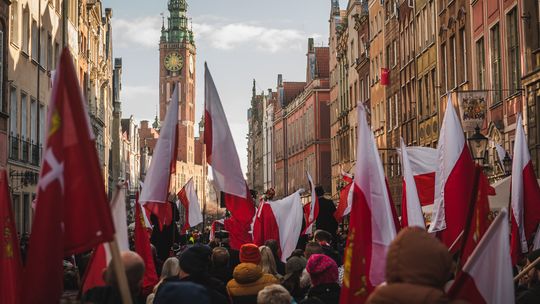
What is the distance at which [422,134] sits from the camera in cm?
4066

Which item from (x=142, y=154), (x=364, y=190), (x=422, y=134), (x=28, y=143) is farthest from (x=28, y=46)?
(x=142, y=154)

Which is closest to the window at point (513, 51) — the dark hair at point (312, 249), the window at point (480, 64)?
the window at point (480, 64)

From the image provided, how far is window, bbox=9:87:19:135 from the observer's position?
109 ft

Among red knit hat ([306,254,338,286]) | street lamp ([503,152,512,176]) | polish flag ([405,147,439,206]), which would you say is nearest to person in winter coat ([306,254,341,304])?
red knit hat ([306,254,338,286])

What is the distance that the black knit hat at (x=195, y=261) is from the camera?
8.77 meters

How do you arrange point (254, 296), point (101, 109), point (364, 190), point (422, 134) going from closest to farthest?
point (364, 190) → point (254, 296) → point (422, 134) → point (101, 109)

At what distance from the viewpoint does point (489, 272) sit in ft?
21.9

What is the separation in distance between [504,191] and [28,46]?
66.5 ft

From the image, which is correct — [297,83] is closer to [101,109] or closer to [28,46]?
[101,109]

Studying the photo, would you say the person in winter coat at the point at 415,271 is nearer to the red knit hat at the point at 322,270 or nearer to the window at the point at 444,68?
the red knit hat at the point at 322,270

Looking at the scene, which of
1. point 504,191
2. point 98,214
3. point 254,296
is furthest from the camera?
point 504,191

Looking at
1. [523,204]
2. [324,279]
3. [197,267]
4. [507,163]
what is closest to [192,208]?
[507,163]

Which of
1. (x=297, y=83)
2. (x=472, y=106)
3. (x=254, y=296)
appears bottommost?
(x=254, y=296)

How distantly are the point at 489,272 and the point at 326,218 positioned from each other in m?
12.8
